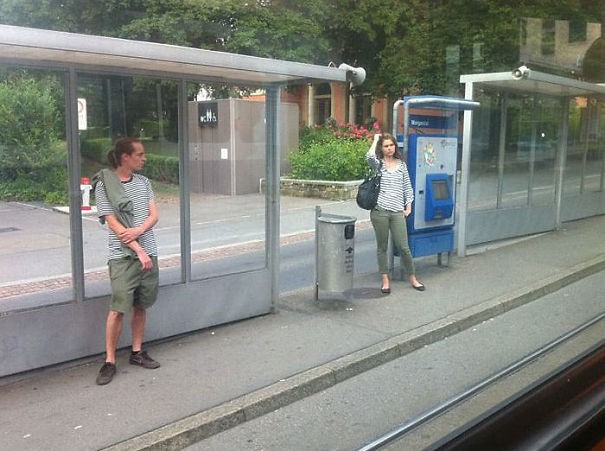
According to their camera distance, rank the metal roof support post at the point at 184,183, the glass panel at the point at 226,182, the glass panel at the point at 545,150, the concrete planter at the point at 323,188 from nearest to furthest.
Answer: the metal roof support post at the point at 184,183
the glass panel at the point at 226,182
the glass panel at the point at 545,150
the concrete planter at the point at 323,188

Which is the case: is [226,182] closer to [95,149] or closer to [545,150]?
[95,149]

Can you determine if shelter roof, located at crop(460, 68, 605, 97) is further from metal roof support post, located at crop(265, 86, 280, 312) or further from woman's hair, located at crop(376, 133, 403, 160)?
metal roof support post, located at crop(265, 86, 280, 312)

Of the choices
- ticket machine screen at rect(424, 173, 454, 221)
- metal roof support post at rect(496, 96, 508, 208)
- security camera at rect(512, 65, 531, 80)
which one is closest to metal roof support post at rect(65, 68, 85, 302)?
ticket machine screen at rect(424, 173, 454, 221)

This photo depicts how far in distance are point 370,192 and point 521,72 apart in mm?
2185

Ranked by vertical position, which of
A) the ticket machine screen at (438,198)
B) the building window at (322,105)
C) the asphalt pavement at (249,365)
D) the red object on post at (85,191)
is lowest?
the asphalt pavement at (249,365)

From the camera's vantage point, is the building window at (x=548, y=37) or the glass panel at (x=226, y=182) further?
the glass panel at (x=226, y=182)

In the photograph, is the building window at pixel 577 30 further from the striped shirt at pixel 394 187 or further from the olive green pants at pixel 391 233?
the olive green pants at pixel 391 233

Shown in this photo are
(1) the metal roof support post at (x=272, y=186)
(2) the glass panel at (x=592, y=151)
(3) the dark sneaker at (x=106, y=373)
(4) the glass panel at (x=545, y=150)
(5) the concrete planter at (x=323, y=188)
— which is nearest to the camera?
(3) the dark sneaker at (x=106, y=373)

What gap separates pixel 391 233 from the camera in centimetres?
582

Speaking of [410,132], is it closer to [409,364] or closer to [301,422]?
[409,364]

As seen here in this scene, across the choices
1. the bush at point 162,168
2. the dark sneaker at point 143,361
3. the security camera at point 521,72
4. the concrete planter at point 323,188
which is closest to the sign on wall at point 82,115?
the bush at point 162,168

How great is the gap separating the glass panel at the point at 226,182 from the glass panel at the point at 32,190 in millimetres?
1020

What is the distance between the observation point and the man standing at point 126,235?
3598 millimetres

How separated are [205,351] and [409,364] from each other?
1461 millimetres
